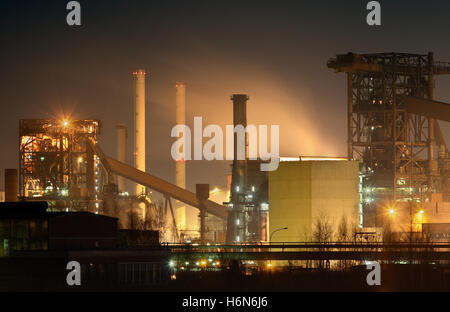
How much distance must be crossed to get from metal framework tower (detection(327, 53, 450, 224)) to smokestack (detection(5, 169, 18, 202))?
106 ft

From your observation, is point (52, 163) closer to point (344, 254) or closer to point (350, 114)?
point (350, 114)

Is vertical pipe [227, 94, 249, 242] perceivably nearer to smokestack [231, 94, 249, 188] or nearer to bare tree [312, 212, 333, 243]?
smokestack [231, 94, 249, 188]

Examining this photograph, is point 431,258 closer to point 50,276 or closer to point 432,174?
point 50,276

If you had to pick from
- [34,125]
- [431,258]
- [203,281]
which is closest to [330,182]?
[431,258]

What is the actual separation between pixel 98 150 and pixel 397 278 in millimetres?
44112

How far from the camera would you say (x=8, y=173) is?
92.8 metres

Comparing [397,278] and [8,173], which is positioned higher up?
[8,173]

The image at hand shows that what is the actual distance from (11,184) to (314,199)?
3021cm

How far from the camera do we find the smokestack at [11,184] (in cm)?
9225

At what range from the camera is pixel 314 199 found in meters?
80.2

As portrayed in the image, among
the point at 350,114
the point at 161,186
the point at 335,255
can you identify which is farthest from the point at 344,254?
the point at 161,186
